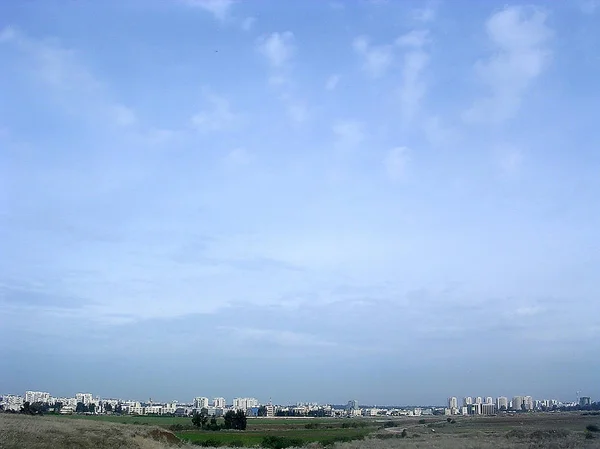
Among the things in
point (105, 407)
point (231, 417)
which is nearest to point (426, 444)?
point (231, 417)

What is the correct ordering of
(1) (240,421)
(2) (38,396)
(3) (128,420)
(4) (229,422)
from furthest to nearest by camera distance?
(2) (38,396) < (4) (229,422) < (1) (240,421) < (3) (128,420)

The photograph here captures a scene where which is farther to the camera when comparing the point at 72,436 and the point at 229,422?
the point at 229,422

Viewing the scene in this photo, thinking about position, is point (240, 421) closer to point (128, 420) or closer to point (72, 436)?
point (128, 420)

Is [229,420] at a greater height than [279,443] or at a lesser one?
lesser

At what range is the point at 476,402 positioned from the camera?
195 meters

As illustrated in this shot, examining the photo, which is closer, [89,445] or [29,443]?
[29,443]

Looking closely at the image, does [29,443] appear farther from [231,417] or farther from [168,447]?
[231,417]

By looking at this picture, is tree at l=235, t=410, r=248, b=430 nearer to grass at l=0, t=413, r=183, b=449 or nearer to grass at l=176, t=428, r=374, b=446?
grass at l=176, t=428, r=374, b=446

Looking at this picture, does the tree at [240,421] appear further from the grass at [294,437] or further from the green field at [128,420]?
the grass at [294,437]

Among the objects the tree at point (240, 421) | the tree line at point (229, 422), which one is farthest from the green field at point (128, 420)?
the tree at point (240, 421)

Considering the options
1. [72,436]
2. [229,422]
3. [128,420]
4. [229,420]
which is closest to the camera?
[72,436]

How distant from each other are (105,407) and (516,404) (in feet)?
419

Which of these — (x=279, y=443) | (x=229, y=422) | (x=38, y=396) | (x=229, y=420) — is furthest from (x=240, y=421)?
(x=38, y=396)

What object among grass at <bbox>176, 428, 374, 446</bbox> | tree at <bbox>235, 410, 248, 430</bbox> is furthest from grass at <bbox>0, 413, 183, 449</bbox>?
tree at <bbox>235, 410, 248, 430</bbox>
